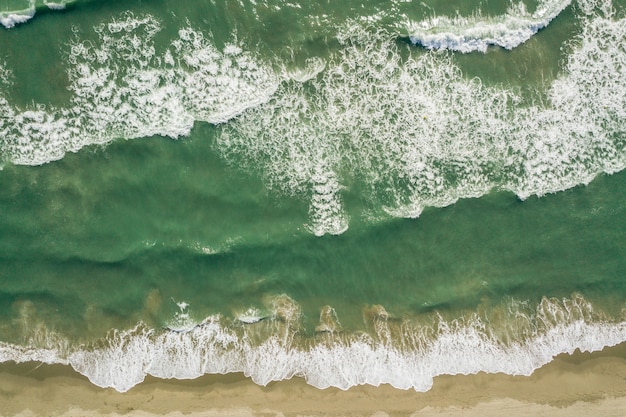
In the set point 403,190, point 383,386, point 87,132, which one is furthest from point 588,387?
point 87,132

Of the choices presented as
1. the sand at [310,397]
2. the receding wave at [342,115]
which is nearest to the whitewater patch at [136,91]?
the receding wave at [342,115]

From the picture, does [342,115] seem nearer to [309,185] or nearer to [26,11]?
[309,185]

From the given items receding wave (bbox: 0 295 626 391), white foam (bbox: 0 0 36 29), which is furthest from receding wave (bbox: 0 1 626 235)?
receding wave (bbox: 0 295 626 391)

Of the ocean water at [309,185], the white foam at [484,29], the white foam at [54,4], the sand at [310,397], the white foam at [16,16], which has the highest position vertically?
the white foam at [54,4]

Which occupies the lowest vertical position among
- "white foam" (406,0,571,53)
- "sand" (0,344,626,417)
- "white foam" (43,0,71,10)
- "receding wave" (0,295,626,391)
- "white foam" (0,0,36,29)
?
"sand" (0,344,626,417)

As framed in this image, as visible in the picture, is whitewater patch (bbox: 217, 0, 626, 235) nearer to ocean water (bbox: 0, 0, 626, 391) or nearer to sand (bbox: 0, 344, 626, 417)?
ocean water (bbox: 0, 0, 626, 391)

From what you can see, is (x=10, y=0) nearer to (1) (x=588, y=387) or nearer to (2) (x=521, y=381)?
(2) (x=521, y=381)

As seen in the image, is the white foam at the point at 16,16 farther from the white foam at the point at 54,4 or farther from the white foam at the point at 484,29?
the white foam at the point at 484,29
